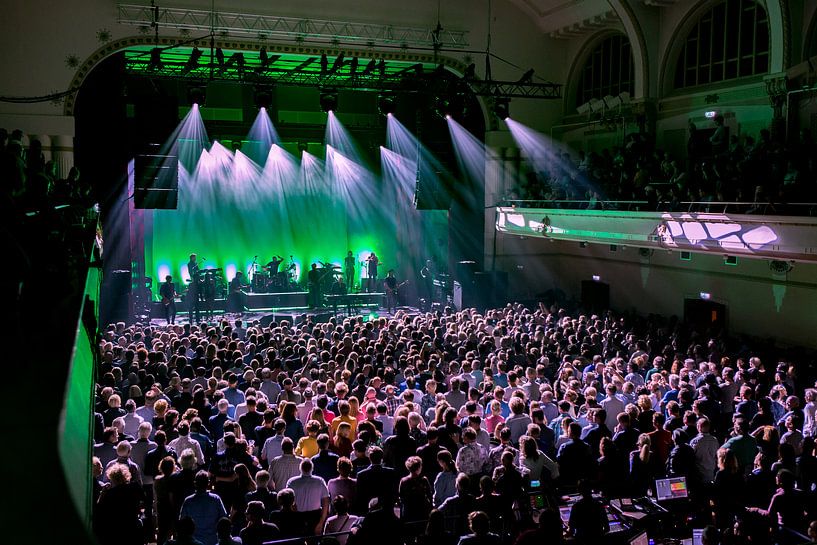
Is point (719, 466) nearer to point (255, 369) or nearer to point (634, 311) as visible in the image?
point (255, 369)

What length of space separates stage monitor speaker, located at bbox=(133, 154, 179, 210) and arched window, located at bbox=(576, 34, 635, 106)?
13359 millimetres

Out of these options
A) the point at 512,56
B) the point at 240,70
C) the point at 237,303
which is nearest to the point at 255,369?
the point at 240,70

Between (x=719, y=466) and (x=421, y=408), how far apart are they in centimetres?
399

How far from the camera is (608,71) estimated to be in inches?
919

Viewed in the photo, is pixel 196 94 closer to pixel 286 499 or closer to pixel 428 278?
pixel 428 278


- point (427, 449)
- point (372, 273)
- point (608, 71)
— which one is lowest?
point (427, 449)

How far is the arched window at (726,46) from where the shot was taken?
17.7m

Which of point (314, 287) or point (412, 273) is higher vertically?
point (412, 273)

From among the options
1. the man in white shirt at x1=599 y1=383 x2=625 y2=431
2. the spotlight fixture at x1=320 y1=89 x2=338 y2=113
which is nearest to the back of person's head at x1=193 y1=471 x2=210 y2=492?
the man in white shirt at x1=599 y1=383 x2=625 y2=431

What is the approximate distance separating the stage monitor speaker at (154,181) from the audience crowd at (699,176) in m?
10.4

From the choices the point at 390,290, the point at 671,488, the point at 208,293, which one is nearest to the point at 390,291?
the point at 390,290

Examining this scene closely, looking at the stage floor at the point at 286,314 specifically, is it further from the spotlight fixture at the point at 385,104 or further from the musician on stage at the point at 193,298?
the spotlight fixture at the point at 385,104

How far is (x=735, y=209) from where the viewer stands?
14664 mm

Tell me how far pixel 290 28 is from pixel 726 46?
1188 cm
